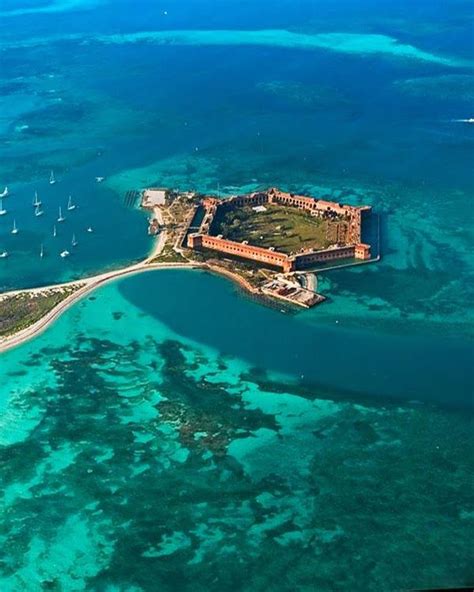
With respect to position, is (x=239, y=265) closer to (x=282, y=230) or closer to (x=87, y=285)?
(x=282, y=230)

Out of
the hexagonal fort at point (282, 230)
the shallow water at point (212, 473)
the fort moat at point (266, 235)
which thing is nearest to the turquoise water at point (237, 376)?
the shallow water at point (212, 473)

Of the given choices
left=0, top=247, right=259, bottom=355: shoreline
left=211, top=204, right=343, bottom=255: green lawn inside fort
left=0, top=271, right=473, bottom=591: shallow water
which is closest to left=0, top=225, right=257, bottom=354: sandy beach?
left=0, top=247, right=259, bottom=355: shoreline

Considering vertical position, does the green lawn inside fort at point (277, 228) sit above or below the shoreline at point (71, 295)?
above

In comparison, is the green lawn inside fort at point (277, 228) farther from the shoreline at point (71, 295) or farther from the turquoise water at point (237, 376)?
the shoreline at point (71, 295)

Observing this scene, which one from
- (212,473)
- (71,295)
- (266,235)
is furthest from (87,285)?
(212,473)

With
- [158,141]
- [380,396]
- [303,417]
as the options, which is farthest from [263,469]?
[158,141]

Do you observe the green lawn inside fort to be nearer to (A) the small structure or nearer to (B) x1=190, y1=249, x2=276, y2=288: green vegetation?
(B) x1=190, y1=249, x2=276, y2=288: green vegetation

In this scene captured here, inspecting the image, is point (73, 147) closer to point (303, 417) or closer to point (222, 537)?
point (303, 417)
